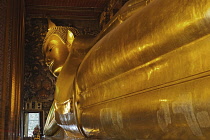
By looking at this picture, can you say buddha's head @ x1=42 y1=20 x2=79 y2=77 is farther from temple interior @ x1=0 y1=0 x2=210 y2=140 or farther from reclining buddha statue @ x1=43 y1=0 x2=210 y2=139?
reclining buddha statue @ x1=43 y1=0 x2=210 y2=139

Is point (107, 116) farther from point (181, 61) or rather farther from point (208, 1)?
point (208, 1)

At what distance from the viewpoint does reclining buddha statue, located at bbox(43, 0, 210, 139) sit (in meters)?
0.55

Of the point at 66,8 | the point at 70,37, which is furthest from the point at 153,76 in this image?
the point at 66,8

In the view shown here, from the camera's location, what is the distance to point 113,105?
0.95 m

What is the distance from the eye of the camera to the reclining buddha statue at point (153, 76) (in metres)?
0.55

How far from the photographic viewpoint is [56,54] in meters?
2.37

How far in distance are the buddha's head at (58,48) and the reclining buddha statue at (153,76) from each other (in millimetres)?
1088

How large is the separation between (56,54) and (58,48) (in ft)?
0.16

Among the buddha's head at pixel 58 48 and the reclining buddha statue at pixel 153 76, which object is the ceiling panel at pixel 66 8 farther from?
the reclining buddha statue at pixel 153 76

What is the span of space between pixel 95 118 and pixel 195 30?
655 millimetres

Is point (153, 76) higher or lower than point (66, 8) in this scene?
lower

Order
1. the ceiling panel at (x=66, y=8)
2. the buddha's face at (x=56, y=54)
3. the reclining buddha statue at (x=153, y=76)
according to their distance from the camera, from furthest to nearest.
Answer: the ceiling panel at (x=66, y=8) → the buddha's face at (x=56, y=54) → the reclining buddha statue at (x=153, y=76)

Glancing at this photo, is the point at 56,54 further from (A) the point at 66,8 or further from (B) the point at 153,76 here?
(A) the point at 66,8

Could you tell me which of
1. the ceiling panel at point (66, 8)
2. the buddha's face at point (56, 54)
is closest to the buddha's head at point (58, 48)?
the buddha's face at point (56, 54)
